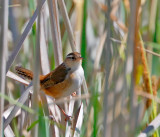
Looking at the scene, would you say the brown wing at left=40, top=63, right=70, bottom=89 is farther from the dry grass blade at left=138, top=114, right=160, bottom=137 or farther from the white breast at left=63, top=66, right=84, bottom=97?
the dry grass blade at left=138, top=114, right=160, bottom=137

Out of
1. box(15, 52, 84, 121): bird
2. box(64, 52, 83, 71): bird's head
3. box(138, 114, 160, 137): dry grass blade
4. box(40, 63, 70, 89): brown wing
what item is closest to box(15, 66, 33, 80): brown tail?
box(15, 52, 84, 121): bird

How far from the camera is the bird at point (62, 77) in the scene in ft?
8.00

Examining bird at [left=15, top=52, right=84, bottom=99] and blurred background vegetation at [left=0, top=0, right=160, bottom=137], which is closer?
blurred background vegetation at [left=0, top=0, right=160, bottom=137]

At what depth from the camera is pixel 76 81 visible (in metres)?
2.37

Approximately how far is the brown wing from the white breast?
0.30 feet

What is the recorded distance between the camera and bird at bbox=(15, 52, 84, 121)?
Result: 2.43 m

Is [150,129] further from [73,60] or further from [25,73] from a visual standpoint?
[25,73]

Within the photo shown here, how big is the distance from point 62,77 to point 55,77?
0.26ft

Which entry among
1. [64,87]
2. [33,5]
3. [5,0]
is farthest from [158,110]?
[5,0]

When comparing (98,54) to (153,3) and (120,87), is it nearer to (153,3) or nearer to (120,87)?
(153,3)

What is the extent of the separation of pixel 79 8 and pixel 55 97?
808mm

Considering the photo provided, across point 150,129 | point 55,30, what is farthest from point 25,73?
point 150,129

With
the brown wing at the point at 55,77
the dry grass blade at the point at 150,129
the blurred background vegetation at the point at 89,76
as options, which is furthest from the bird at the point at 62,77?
the dry grass blade at the point at 150,129

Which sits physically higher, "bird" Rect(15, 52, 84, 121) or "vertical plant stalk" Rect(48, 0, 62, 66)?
"vertical plant stalk" Rect(48, 0, 62, 66)
